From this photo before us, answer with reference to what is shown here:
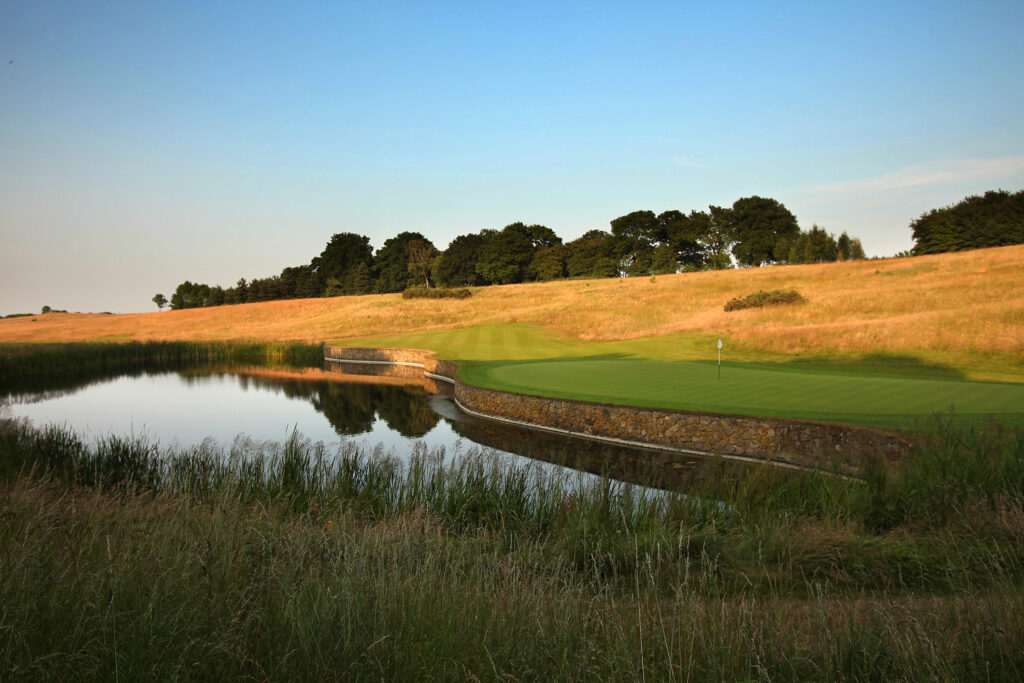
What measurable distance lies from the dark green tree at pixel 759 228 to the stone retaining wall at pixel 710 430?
6097cm

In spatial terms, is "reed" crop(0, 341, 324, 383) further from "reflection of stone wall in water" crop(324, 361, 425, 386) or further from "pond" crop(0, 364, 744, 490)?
"pond" crop(0, 364, 744, 490)

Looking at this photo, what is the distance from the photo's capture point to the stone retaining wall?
8.50 meters

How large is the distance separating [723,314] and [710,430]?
21.0 m

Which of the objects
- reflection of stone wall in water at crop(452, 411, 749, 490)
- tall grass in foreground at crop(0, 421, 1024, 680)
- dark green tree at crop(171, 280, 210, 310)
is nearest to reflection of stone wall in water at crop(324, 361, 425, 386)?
reflection of stone wall in water at crop(452, 411, 749, 490)

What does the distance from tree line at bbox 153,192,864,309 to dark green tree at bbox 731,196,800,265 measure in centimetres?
11

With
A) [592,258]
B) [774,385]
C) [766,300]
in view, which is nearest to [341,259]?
[592,258]

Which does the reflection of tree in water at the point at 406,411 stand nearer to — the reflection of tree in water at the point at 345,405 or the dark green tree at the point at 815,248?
the reflection of tree in water at the point at 345,405

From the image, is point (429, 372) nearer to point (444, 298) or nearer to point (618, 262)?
point (444, 298)

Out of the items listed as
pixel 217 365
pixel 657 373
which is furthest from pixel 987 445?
pixel 217 365

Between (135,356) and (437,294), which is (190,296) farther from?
(135,356)

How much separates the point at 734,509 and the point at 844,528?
0.93 meters

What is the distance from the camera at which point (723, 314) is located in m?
30.0

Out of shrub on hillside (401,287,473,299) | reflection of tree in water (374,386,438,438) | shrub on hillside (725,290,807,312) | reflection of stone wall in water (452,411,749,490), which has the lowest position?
reflection of stone wall in water (452,411,749,490)

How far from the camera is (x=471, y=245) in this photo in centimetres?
8194
